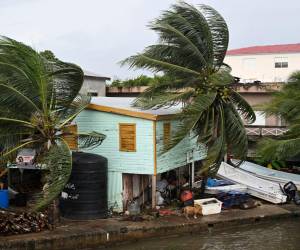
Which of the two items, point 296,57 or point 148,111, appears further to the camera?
point 296,57

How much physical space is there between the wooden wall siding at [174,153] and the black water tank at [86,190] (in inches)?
93.1

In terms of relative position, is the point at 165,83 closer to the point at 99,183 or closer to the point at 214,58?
the point at 214,58

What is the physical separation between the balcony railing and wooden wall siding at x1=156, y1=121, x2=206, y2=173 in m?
7.74

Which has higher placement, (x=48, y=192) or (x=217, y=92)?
(x=217, y=92)

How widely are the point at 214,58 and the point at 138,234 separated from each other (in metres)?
7.89

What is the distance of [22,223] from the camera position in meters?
17.8

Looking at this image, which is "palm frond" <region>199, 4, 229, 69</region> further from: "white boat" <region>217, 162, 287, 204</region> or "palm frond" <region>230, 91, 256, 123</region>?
"white boat" <region>217, 162, 287, 204</region>

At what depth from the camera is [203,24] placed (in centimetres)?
2184

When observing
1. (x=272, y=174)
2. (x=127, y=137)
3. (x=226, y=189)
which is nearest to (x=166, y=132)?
(x=127, y=137)

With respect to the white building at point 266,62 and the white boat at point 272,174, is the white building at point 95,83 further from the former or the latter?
the white building at point 266,62

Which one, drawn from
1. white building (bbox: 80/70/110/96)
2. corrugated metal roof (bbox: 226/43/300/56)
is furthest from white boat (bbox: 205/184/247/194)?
corrugated metal roof (bbox: 226/43/300/56)

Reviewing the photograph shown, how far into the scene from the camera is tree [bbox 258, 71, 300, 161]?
86.5ft

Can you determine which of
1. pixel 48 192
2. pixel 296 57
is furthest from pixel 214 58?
pixel 296 57

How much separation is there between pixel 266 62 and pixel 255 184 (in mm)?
26851
